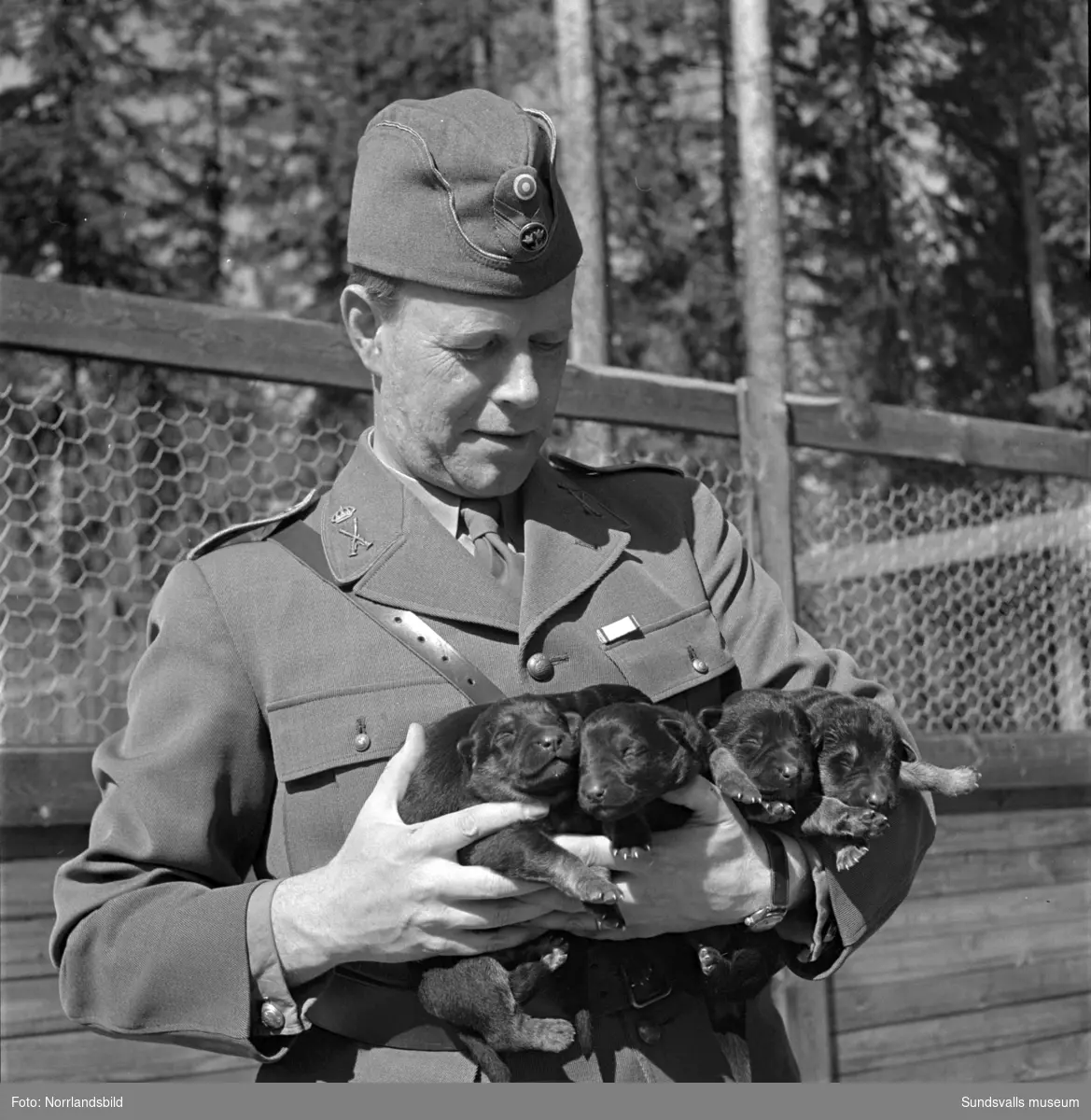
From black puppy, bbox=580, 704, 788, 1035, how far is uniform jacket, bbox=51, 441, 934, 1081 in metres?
0.16

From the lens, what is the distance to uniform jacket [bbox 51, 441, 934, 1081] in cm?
241

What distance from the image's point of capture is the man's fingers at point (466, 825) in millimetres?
2283

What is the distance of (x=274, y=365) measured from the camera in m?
4.37

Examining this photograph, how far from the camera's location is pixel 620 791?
2.29 m

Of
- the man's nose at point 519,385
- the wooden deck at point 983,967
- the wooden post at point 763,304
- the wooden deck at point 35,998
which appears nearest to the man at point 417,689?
the man's nose at point 519,385

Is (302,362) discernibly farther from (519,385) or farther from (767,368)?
(767,368)

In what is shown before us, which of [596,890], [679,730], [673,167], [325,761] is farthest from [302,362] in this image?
[673,167]

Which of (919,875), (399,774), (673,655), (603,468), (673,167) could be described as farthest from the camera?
(673,167)

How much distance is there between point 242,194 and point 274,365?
23.8 ft

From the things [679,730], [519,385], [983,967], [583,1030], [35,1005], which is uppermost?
[519,385]

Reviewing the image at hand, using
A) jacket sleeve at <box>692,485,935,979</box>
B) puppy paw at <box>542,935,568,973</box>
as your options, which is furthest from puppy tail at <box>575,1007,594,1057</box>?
jacket sleeve at <box>692,485,935,979</box>

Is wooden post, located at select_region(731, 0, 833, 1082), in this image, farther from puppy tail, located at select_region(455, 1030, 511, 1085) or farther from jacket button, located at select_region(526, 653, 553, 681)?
puppy tail, located at select_region(455, 1030, 511, 1085)

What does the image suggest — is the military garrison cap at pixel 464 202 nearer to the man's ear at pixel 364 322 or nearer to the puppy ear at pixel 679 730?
the man's ear at pixel 364 322

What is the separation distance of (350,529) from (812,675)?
932mm
